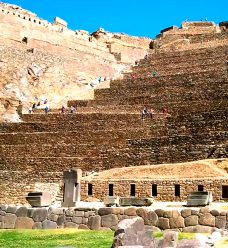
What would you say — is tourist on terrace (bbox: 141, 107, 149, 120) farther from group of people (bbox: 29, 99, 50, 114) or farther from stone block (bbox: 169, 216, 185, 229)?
stone block (bbox: 169, 216, 185, 229)

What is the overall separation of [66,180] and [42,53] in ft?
97.7

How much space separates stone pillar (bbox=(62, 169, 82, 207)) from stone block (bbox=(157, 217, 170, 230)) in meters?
4.02

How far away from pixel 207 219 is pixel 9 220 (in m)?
5.81

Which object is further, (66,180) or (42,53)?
(42,53)

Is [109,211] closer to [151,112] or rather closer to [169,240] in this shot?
[169,240]

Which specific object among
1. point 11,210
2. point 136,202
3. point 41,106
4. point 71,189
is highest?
point 41,106

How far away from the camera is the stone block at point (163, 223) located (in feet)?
46.3

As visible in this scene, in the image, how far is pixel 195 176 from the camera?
23.7 meters

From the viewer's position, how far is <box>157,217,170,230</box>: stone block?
1411 centimetres

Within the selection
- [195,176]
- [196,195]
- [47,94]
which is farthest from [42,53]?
[196,195]

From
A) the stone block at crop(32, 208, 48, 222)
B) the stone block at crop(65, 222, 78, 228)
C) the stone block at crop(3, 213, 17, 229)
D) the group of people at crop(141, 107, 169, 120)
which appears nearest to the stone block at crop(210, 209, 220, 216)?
the stone block at crop(65, 222, 78, 228)

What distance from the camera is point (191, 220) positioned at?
1395cm

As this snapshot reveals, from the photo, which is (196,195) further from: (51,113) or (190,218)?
(51,113)

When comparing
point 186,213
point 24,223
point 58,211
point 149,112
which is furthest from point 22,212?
point 149,112
